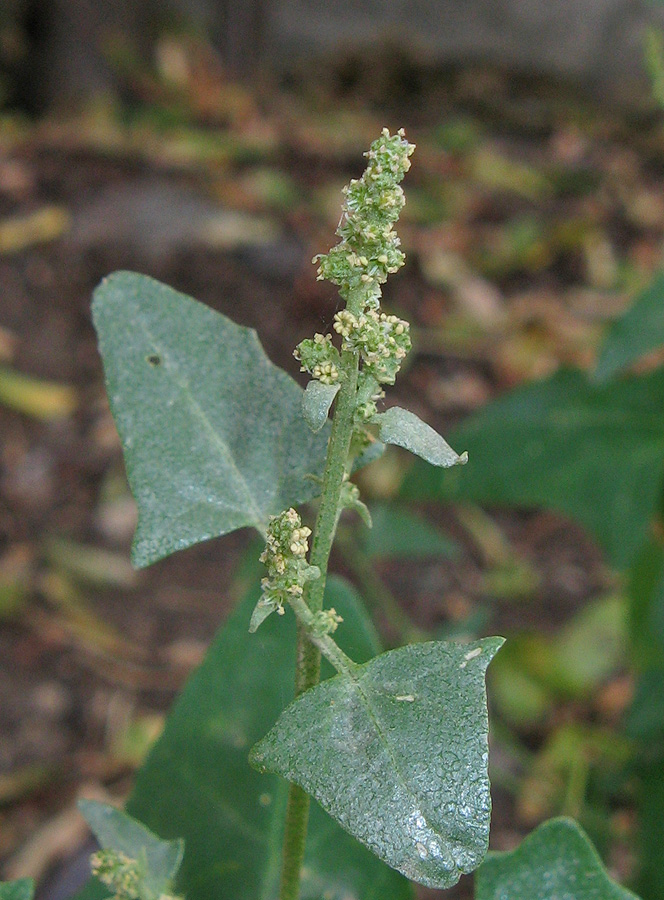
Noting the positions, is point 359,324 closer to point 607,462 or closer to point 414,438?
point 414,438

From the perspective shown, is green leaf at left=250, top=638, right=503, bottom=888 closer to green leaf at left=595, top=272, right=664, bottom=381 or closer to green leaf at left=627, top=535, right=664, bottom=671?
green leaf at left=595, top=272, right=664, bottom=381

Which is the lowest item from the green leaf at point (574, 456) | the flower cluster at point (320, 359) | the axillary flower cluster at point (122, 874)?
the axillary flower cluster at point (122, 874)

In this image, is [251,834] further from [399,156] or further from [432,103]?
[432,103]

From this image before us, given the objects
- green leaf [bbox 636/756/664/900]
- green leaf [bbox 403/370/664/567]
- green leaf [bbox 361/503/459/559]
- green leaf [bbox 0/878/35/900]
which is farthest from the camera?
green leaf [bbox 361/503/459/559]

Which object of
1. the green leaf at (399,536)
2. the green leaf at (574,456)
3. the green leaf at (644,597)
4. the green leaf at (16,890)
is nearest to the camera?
the green leaf at (16,890)

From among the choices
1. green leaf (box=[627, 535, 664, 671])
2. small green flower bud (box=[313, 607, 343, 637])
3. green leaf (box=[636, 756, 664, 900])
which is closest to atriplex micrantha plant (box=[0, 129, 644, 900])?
small green flower bud (box=[313, 607, 343, 637])

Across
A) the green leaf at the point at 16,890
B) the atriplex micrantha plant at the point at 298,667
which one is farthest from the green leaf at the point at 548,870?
the green leaf at the point at 16,890

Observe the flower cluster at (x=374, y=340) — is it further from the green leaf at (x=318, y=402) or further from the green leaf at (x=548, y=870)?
the green leaf at (x=548, y=870)
